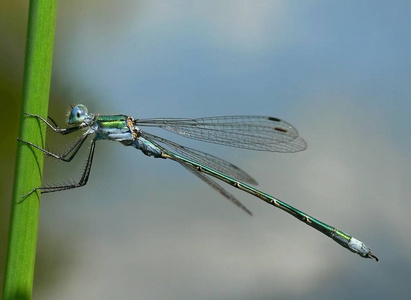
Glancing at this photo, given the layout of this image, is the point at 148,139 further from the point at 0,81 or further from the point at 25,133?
the point at 0,81

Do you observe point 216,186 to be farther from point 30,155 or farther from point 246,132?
point 30,155

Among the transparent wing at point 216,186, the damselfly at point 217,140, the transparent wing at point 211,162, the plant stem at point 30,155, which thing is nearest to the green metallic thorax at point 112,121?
the damselfly at point 217,140

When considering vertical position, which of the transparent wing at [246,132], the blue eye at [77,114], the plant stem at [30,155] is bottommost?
the plant stem at [30,155]

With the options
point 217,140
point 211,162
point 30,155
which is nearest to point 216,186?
point 211,162

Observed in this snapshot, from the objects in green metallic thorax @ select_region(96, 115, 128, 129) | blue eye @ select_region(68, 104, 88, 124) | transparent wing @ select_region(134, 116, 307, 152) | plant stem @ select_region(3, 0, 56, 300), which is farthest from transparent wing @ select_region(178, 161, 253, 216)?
plant stem @ select_region(3, 0, 56, 300)

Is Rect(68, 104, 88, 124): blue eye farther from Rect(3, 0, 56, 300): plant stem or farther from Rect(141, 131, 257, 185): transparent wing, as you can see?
Rect(3, 0, 56, 300): plant stem

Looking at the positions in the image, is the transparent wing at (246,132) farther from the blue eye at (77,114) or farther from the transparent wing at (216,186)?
the blue eye at (77,114)
